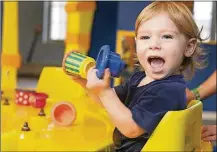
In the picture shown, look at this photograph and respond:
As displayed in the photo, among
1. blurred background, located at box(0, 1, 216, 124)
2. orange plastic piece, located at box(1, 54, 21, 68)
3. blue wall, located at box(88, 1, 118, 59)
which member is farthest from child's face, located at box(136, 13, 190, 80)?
blue wall, located at box(88, 1, 118, 59)

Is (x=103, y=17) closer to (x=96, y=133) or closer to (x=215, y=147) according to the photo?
(x=215, y=147)

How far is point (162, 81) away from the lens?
549 millimetres

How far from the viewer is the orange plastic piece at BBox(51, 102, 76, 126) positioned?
95 cm

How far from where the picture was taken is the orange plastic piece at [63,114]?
0.95 meters

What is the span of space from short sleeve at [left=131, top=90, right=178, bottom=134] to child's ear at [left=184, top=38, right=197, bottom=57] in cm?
8

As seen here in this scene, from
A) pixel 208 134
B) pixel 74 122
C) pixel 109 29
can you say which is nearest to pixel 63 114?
pixel 74 122

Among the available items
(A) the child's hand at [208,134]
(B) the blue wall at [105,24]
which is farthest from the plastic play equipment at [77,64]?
(B) the blue wall at [105,24]

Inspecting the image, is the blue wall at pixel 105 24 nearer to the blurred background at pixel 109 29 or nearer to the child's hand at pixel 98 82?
the blurred background at pixel 109 29

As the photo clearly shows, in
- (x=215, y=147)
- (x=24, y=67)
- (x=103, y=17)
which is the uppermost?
(x=103, y=17)

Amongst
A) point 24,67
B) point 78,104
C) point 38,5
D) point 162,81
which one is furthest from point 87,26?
point 38,5

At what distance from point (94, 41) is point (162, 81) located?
1367 mm

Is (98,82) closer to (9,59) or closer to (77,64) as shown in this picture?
(77,64)

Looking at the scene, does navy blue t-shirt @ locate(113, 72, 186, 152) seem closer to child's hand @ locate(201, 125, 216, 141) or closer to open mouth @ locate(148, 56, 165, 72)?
open mouth @ locate(148, 56, 165, 72)

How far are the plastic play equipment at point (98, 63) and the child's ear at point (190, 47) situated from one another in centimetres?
12
